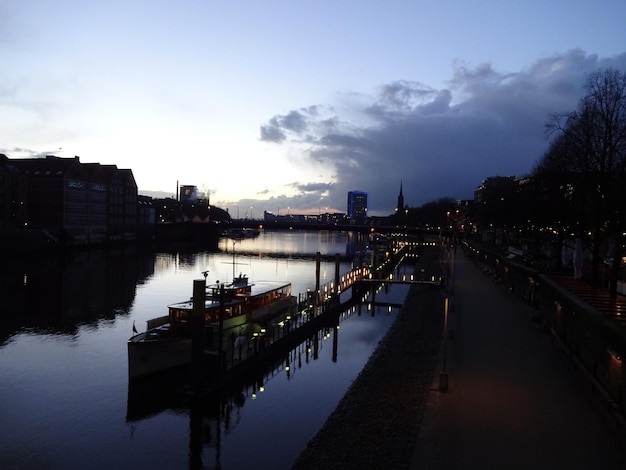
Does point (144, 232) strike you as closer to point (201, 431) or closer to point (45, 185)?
point (45, 185)

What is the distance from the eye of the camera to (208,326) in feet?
87.9

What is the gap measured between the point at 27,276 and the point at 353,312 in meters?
36.4

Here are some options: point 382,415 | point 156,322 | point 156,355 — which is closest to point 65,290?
point 156,322

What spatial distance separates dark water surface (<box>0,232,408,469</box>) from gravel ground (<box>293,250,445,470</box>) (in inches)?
80.9

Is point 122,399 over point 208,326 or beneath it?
beneath

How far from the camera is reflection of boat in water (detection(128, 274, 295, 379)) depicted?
24.5 metres

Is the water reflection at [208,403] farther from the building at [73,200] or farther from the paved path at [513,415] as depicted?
the building at [73,200]

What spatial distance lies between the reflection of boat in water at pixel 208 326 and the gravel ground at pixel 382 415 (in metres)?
7.48

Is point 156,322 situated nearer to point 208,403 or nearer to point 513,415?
point 208,403

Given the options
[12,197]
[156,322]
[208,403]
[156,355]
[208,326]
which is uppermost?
[12,197]

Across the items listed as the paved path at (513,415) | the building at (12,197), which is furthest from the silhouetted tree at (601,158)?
the building at (12,197)

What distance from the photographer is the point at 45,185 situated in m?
90.4

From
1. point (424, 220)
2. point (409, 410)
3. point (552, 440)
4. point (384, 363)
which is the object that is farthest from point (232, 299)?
point (424, 220)

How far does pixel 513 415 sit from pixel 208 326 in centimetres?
1551
